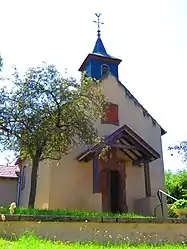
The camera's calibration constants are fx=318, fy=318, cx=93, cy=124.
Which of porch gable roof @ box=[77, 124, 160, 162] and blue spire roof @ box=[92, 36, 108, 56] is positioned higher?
blue spire roof @ box=[92, 36, 108, 56]

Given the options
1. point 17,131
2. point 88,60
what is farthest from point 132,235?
point 88,60

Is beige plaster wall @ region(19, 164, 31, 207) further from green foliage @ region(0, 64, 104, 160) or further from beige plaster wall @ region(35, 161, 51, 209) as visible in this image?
green foliage @ region(0, 64, 104, 160)

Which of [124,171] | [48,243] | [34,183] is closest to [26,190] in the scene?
[124,171]

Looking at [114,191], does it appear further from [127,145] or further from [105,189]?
[127,145]

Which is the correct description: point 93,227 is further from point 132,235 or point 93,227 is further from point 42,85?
point 42,85

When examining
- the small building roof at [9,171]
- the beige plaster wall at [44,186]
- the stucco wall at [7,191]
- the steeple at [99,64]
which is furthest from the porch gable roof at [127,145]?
the small building roof at [9,171]

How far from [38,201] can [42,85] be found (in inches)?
243

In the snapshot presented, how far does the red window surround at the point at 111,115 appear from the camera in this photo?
16750 mm

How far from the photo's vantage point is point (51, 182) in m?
14.3

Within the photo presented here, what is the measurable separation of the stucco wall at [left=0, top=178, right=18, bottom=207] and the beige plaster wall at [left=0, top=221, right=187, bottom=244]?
50.3 feet

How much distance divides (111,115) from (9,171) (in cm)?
1036

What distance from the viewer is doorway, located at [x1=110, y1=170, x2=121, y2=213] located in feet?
51.7

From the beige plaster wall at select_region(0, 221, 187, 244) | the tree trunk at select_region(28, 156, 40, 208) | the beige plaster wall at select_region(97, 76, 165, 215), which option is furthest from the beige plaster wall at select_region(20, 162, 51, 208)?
the beige plaster wall at select_region(0, 221, 187, 244)

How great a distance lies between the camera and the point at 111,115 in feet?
56.1
